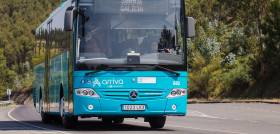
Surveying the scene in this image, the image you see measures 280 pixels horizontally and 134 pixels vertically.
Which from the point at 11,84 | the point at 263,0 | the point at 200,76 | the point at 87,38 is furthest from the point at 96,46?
the point at 11,84

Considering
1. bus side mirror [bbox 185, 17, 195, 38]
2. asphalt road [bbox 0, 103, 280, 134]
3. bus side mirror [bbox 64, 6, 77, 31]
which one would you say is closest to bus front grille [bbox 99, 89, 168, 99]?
asphalt road [bbox 0, 103, 280, 134]

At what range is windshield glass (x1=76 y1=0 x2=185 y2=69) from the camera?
13.8 meters

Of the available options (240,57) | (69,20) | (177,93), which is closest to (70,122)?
(177,93)

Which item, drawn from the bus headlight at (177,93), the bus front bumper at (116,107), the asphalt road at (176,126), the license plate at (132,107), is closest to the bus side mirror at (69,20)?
the bus front bumper at (116,107)

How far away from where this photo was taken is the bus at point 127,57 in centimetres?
1369

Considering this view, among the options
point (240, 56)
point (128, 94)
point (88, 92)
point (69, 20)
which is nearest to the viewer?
point (69, 20)

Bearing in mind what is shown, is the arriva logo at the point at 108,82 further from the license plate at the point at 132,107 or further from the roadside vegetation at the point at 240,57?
the roadside vegetation at the point at 240,57

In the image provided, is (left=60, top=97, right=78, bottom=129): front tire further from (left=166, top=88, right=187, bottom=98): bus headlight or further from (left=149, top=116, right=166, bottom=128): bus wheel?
(left=166, top=88, right=187, bottom=98): bus headlight

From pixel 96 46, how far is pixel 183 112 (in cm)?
270

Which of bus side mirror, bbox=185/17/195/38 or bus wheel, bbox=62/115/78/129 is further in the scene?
bus wheel, bbox=62/115/78/129

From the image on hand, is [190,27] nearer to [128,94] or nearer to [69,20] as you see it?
[128,94]

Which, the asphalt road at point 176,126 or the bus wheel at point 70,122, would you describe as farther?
the bus wheel at point 70,122

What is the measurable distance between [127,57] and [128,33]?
1.92 feet

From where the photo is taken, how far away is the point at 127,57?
13.8 meters
